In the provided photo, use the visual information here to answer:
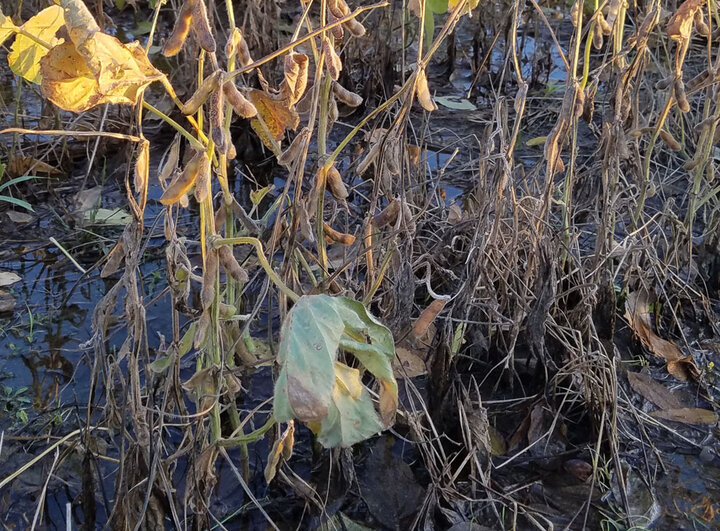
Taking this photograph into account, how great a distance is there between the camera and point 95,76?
0.82 meters

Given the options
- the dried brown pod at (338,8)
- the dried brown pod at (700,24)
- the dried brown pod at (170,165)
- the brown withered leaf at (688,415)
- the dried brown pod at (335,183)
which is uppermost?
the dried brown pod at (338,8)

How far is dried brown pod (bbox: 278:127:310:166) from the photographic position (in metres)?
1.04

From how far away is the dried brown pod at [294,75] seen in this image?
3.31 feet

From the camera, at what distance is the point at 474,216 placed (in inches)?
61.6

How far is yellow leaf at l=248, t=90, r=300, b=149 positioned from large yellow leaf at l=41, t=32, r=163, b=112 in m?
0.20

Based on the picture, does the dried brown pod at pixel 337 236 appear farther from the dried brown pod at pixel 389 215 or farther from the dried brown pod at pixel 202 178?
the dried brown pod at pixel 202 178

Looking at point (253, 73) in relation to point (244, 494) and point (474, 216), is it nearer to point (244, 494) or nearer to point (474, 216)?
point (474, 216)

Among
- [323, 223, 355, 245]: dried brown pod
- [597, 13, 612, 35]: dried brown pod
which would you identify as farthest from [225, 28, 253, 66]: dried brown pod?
[597, 13, 612, 35]: dried brown pod

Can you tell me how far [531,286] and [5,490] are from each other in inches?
42.5

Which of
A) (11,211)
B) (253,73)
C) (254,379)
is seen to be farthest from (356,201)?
(11,211)

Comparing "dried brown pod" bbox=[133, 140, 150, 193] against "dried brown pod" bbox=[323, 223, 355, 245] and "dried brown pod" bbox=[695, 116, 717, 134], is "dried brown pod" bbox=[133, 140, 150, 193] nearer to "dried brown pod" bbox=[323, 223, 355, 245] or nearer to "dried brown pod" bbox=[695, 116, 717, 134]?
"dried brown pod" bbox=[323, 223, 355, 245]

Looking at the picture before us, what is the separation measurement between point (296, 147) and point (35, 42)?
1.19 feet

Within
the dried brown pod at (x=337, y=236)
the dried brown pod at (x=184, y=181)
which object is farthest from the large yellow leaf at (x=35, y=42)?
the dried brown pod at (x=337, y=236)

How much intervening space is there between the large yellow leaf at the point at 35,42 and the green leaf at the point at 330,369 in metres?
0.49
